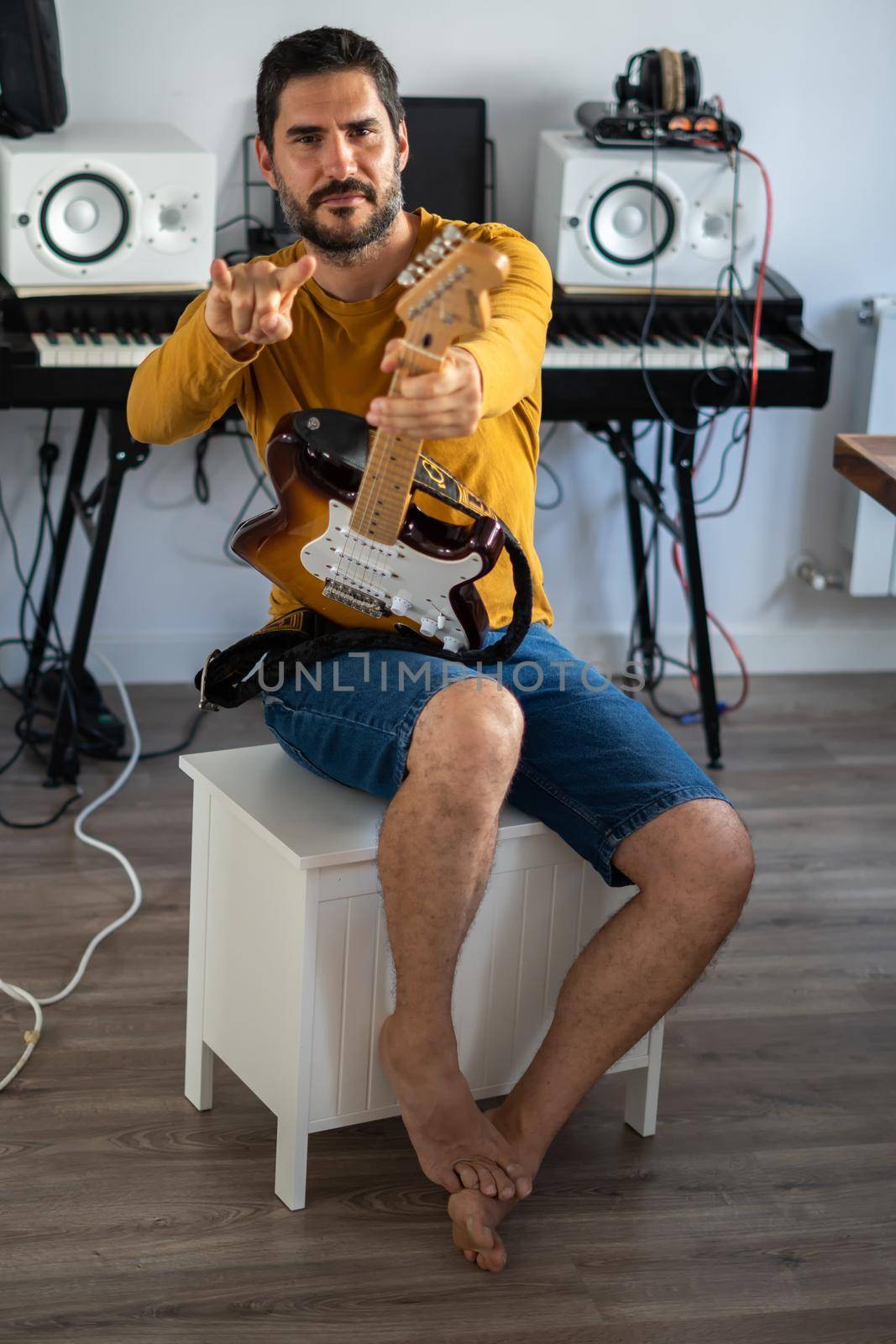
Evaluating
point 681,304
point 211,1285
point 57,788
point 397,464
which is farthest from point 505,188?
point 211,1285

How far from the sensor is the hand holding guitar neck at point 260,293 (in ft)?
4.90

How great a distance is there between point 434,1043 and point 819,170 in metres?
2.27

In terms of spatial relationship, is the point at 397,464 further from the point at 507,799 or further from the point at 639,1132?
the point at 639,1132

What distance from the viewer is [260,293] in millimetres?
1497

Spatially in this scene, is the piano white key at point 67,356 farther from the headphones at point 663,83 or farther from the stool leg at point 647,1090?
the stool leg at point 647,1090

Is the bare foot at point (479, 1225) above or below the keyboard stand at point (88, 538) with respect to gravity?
below

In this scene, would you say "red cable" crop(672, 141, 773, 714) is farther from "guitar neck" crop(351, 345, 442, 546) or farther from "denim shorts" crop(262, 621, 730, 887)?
"guitar neck" crop(351, 345, 442, 546)

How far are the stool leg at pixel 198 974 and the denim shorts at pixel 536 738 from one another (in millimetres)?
144

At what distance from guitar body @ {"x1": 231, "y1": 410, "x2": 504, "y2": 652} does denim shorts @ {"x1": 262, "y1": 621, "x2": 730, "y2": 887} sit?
0.17 feet

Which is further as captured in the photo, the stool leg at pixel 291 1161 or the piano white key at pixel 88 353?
the piano white key at pixel 88 353

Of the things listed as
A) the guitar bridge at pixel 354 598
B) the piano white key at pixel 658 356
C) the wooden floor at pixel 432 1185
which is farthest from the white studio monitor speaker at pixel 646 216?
the guitar bridge at pixel 354 598

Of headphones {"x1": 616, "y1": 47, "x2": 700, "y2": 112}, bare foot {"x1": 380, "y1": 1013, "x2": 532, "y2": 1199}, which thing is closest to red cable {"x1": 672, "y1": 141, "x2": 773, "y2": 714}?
headphones {"x1": 616, "y1": 47, "x2": 700, "y2": 112}

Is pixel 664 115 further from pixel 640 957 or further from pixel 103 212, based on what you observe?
pixel 640 957

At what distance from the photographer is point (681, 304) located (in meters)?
2.85
